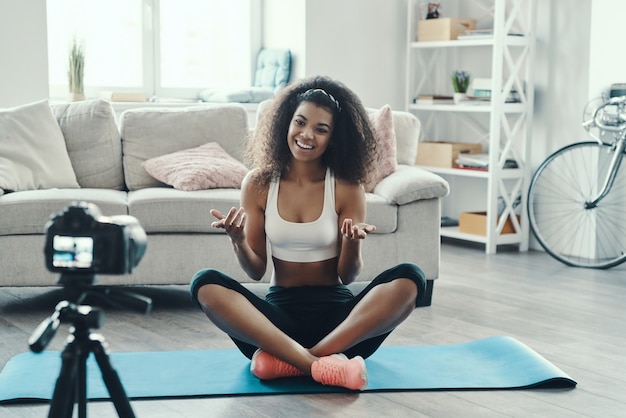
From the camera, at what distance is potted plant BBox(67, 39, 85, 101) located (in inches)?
210

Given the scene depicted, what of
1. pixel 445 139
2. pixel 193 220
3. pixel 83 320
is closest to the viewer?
pixel 83 320

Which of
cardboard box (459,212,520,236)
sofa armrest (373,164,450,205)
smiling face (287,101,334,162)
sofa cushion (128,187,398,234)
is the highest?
smiling face (287,101,334,162)

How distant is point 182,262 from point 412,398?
1449mm

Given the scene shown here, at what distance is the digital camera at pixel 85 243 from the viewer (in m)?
1.24

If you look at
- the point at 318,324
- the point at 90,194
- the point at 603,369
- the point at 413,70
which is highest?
the point at 413,70

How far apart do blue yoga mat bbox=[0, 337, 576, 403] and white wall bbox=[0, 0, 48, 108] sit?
2.52 meters

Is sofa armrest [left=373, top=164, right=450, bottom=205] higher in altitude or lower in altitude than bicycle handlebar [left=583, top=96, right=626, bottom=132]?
lower

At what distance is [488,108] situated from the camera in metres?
5.32

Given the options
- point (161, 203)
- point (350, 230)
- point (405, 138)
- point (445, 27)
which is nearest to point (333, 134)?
point (350, 230)

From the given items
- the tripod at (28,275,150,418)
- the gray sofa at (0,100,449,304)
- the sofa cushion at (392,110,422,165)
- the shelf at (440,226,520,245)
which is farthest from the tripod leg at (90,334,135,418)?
the shelf at (440,226,520,245)

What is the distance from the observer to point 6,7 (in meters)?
5.05

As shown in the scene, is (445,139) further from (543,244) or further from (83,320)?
(83,320)

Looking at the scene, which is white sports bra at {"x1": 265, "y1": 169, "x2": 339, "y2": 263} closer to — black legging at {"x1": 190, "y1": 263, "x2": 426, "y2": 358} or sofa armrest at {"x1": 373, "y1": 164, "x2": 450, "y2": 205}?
black legging at {"x1": 190, "y1": 263, "x2": 426, "y2": 358}

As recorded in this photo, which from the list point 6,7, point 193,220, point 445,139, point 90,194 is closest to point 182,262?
Result: point 193,220
